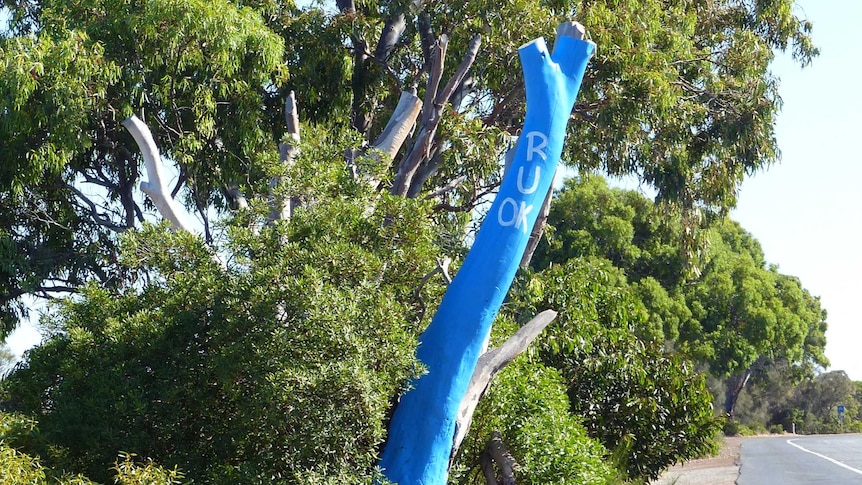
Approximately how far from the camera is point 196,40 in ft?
43.3

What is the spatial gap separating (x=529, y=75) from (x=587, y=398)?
6335 millimetres

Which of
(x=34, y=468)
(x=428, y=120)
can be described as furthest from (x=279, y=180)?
(x=428, y=120)

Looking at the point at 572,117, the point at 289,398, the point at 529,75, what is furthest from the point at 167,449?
the point at 572,117

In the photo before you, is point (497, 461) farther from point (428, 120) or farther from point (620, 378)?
point (428, 120)

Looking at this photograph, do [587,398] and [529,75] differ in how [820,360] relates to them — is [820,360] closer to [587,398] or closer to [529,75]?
[587,398]

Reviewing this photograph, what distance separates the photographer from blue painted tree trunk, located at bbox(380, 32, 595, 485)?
9.30 m

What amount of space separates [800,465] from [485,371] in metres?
21.5

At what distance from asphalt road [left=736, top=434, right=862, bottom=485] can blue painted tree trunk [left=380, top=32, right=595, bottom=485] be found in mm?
14606

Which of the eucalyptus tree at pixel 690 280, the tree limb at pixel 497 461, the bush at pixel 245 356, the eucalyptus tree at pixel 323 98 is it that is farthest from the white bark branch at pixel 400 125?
the eucalyptus tree at pixel 690 280

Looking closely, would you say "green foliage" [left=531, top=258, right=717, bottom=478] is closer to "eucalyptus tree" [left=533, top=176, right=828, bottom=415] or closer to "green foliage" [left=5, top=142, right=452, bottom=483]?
"green foliage" [left=5, top=142, right=452, bottom=483]

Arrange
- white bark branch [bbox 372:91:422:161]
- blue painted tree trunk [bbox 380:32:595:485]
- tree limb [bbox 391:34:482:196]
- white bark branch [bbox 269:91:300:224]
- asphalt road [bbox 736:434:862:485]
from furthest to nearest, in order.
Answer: asphalt road [bbox 736:434:862:485], tree limb [bbox 391:34:482:196], white bark branch [bbox 372:91:422:161], white bark branch [bbox 269:91:300:224], blue painted tree trunk [bbox 380:32:595:485]

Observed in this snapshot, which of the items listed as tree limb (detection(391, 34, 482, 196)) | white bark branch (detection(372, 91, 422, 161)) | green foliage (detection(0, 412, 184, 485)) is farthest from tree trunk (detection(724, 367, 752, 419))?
green foliage (detection(0, 412, 184, 485))

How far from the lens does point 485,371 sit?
10055 mm

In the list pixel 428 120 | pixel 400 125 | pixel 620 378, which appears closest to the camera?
pixel 400 125
